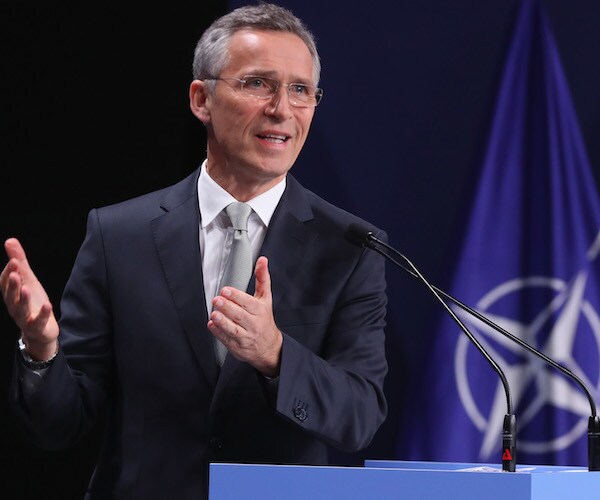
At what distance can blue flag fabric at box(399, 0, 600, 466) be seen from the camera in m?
3.33

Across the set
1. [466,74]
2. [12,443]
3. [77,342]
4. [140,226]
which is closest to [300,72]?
[140,226]

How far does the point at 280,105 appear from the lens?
8.38 ft

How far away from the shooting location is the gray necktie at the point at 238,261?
2473 millimetres

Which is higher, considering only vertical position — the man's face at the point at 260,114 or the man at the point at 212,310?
the man's face at the point at 260,114

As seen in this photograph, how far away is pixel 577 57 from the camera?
3.60 meters

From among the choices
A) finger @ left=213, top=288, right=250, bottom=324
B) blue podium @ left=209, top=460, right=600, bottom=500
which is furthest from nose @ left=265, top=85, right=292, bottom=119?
blue podium @ left=209, top=460, right=600, bottom=500

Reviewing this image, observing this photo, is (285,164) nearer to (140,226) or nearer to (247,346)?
(140,226)

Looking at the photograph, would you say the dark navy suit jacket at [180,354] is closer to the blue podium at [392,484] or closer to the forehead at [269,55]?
the forehead at [269,55]

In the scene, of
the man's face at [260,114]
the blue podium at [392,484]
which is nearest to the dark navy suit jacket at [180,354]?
the man's face at [260,114]

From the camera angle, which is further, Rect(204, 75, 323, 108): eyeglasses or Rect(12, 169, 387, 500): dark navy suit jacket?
Rect(204, 75, 323, 108): eyeglasses

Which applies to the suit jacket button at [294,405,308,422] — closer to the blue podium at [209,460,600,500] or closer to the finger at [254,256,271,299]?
the finger at [254,256,271,299]

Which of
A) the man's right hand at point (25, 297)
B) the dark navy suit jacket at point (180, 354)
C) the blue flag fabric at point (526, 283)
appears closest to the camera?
the man's right hand at point (25, 297)

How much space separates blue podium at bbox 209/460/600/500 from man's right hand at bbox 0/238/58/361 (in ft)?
1.90

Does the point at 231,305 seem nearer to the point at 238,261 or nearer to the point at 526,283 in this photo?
the point at 238,261
